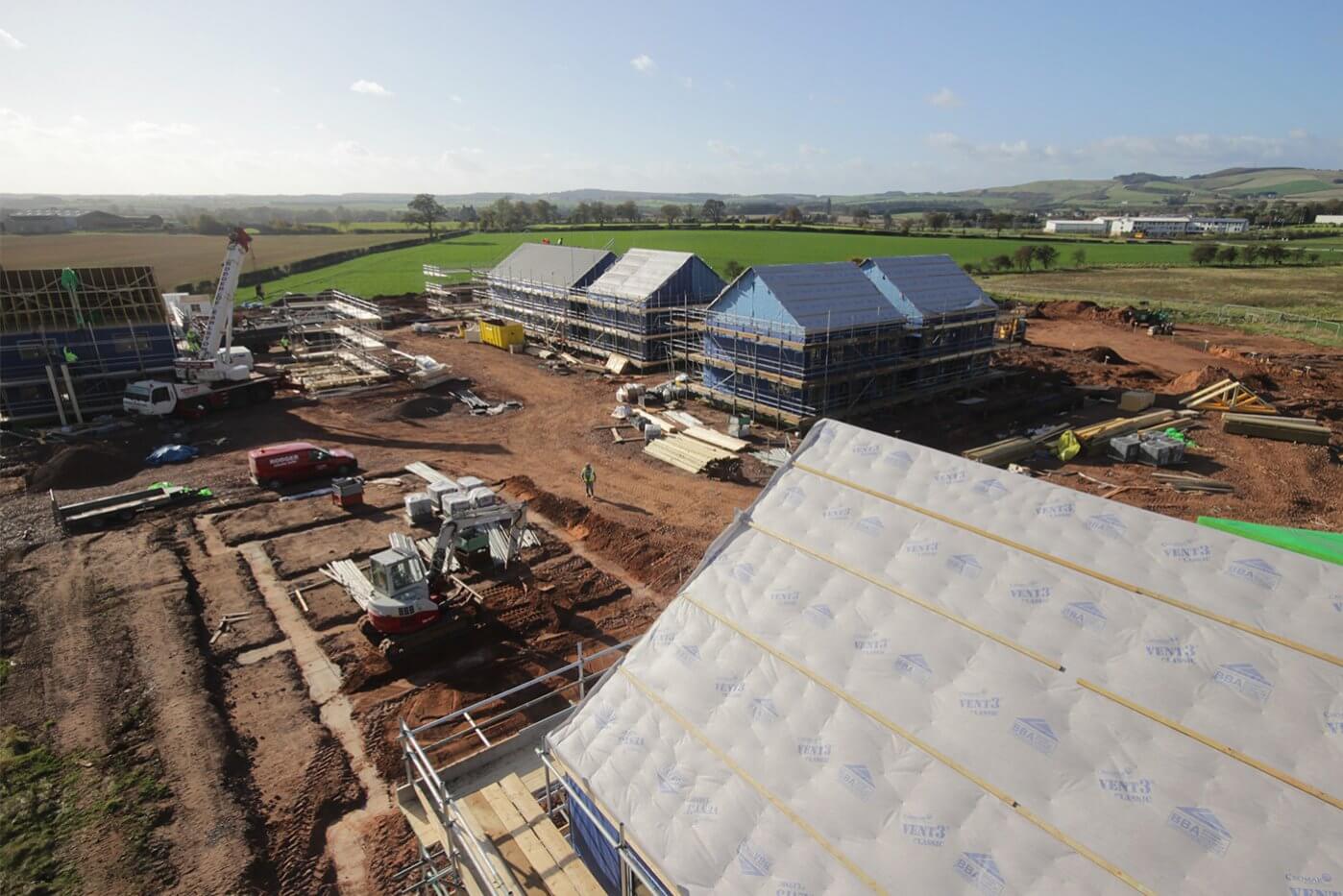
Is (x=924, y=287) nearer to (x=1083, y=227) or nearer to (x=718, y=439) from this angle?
(x=718, y=439)

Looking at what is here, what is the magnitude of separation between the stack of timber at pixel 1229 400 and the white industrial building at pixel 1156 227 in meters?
144

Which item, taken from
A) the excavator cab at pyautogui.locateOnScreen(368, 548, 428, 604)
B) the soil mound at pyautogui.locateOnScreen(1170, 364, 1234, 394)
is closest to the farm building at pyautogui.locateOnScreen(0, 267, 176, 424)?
the excavator cab at pyautogui.locateOnScreen(368, 548, 428, 604)

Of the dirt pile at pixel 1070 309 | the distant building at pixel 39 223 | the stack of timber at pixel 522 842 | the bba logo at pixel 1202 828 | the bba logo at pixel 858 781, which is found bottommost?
the stack of timber at pixel 522 842

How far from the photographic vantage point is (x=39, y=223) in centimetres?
11862

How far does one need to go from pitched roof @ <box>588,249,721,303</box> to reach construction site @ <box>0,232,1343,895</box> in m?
7.01

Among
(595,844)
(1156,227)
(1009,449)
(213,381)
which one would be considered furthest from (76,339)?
(1156,227)

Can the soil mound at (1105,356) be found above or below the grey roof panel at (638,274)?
below

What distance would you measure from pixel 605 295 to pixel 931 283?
2007 centimetres

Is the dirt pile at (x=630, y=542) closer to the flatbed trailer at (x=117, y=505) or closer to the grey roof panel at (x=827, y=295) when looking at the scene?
the flatbed trailer at (x=117, y=505)

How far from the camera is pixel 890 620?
8312mm

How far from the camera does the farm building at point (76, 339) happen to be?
104 ft

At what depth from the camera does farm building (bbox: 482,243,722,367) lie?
42.7 m

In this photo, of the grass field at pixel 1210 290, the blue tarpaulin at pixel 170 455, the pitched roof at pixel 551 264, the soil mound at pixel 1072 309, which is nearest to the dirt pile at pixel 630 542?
the blue tarpaulin at pixel 170 455

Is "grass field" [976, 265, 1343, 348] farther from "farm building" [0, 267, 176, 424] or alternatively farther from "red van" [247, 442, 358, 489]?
"farm building" [0, 267, 176, 424]
